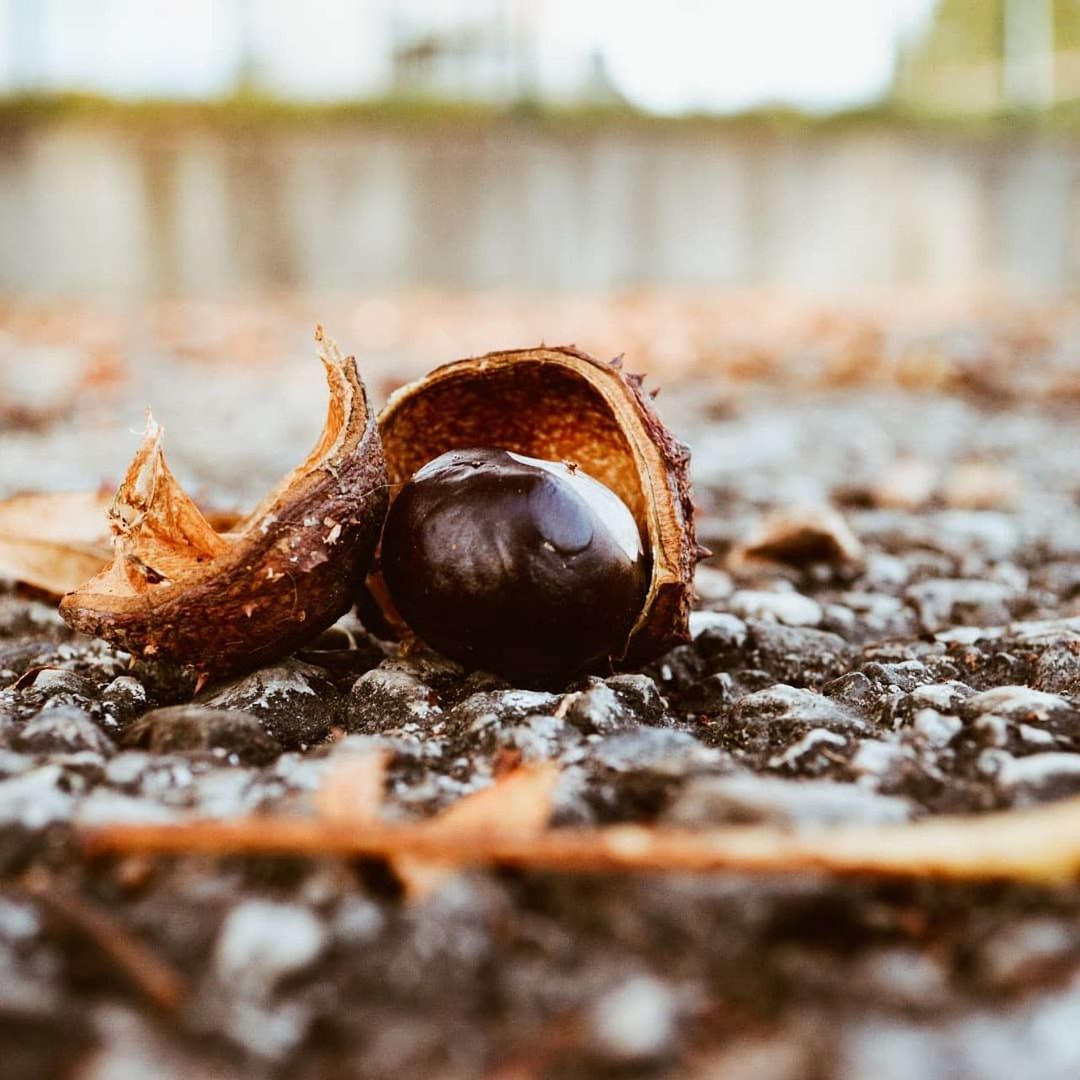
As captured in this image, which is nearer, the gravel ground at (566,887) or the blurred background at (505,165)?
the gravel ground at (566,887)

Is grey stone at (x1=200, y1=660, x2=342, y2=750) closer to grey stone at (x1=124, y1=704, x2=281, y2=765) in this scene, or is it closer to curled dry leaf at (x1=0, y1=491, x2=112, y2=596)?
grey stone at (x1=124, y1=704, x2=281, y2=765)

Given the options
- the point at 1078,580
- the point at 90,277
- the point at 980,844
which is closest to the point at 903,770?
the point at 980,844

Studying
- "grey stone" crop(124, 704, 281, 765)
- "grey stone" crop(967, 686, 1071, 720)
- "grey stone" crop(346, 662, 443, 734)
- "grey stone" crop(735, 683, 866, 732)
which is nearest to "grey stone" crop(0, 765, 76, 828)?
"grey stone" crop(124, 704, 281, 765)

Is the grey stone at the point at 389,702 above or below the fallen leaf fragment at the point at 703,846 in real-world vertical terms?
below

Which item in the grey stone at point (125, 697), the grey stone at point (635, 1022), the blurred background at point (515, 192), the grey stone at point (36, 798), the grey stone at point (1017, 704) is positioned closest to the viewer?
the grey stone at point (635, 1022)

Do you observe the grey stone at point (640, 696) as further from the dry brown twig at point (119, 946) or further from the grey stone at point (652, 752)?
the dry brown twig at point (119, 946)

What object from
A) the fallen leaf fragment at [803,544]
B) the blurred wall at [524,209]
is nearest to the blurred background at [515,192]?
the blurred wall at [524,209]

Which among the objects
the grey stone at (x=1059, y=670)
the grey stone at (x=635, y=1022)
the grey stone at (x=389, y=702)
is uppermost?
the grey stone at (x=635, y=1022)
